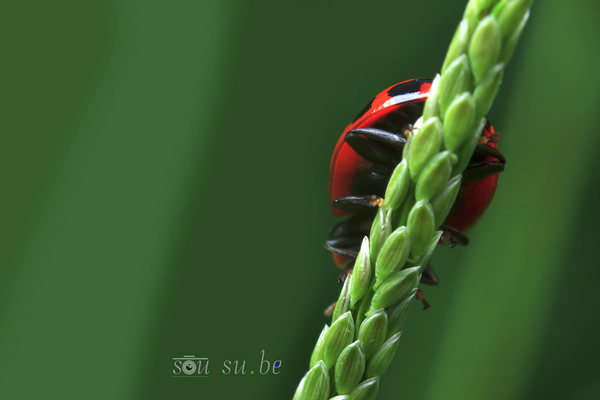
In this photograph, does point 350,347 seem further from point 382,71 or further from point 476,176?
point 382,71

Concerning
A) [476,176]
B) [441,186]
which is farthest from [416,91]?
[441,186]

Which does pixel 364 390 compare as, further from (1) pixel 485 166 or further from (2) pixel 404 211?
(1) pixel 485 166

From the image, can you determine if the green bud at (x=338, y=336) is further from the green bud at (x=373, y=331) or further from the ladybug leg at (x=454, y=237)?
the ladybug leg at (x=454, y=237)

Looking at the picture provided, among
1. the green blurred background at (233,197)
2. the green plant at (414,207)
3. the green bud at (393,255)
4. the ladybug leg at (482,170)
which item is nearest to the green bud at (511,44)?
the green plant at (414,207)

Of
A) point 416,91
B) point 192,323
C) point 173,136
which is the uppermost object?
point 416,91

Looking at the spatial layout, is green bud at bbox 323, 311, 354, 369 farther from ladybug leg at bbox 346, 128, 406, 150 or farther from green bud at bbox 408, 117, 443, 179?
ladybug leg at bbox 346, 128, 406, 150

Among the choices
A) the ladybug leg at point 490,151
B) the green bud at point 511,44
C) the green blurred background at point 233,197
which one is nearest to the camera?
the green bud at point 511,44

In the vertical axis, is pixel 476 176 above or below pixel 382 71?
below

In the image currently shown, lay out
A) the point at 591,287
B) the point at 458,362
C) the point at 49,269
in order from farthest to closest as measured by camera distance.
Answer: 1. the point at 49,269
2. the point at 591,287
3. the point at 458,362
